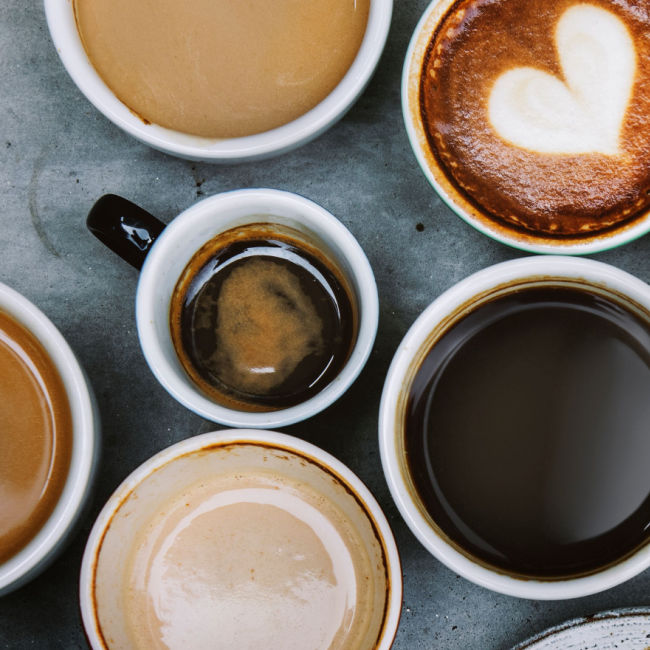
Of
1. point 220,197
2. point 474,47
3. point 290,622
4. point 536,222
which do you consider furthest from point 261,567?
point 474,47

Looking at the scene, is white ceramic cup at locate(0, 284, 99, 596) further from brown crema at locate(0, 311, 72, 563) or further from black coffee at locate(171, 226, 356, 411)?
black coffee at locate(171, 226, 356, 411)

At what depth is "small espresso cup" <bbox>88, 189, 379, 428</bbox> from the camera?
854 mm

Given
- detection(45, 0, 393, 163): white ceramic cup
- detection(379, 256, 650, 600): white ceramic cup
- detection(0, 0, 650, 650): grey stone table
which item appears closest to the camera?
detection(379, 256, 650, 600): white ceramic cup

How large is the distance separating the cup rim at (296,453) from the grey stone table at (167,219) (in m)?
0.20

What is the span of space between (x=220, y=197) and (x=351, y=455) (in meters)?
0.43

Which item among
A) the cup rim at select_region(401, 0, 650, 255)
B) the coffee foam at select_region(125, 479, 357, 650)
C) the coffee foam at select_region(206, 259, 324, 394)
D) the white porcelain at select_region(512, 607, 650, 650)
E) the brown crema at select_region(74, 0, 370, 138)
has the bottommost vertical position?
the white porcelain at select_region(512, 607, 650, 650)

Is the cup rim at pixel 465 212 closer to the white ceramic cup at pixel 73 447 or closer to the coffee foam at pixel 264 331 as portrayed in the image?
the coffee foam at pixel 264 331

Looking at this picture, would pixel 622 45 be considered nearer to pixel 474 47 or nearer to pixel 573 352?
pixel 474 47

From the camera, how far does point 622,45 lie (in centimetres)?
96

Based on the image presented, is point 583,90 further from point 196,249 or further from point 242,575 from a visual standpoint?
point 242,575

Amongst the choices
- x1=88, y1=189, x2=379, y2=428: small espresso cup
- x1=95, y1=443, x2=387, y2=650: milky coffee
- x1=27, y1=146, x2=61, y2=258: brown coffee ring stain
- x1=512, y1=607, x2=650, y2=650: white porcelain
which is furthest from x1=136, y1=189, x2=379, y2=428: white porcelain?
x1=512, y1=607, x2=650, y2=650: white porcelain

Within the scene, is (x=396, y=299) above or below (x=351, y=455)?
above

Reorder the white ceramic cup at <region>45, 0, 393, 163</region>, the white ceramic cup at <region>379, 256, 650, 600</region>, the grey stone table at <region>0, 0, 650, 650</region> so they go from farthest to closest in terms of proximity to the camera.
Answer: the grey stone table at <region>0, 0, 650, 650</region>, the white ceramic cup at <region>45, 0, 393, 163</region>, the white ceramic cup at <region>379, 256, 650, 600</region>

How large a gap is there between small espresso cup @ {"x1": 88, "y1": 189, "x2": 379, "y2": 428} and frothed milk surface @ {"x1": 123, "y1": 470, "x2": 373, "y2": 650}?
157 mm
